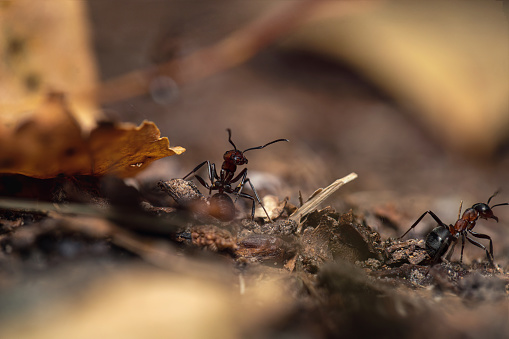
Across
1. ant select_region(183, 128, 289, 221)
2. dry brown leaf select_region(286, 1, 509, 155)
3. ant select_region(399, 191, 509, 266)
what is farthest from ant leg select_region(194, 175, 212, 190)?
dry brown leaf select_region(286, 1, 509, 155)

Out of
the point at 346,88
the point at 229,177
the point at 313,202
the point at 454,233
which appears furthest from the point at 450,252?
the point at 346,88

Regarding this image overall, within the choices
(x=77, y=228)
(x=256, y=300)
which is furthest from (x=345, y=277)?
(x=77, y=228)

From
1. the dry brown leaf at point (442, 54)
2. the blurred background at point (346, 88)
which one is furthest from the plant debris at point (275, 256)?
the dry brown leaf at point (442, 54)

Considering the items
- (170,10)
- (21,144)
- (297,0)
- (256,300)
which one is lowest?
(256,300)

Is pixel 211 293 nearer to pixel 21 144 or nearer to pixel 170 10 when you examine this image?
pixel 21 144

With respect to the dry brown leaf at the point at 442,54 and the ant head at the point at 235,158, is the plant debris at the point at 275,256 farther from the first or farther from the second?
the dry brown leaf at the point at 442,54

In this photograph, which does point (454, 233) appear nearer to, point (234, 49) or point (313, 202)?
point (313, 202)
